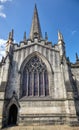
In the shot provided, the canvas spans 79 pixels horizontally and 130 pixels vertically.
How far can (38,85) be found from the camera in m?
14.6

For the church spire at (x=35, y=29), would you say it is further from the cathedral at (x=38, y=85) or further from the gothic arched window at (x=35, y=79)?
the gothic arched window at (x=35, y=79)

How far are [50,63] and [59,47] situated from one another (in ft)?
9.27

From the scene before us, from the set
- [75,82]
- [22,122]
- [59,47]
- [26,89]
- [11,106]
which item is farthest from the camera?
[59,47]

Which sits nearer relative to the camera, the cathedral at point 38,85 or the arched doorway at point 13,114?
the cathedral at point 38,85

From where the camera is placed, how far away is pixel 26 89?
14344 millimetres

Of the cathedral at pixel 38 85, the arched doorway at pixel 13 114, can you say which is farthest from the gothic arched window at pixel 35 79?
the arched doorway at pixel 13 114

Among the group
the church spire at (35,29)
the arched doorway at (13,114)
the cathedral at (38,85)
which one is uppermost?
the church spire at (35,29)

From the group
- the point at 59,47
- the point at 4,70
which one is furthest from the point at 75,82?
the point at 4,70

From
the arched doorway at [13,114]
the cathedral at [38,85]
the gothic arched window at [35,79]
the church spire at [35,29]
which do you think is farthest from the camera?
the church spire at [35,29]

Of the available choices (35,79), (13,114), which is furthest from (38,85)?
(13,114)

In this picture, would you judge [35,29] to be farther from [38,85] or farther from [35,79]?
[38,85]

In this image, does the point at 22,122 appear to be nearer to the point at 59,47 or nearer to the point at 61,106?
the point at 61,106

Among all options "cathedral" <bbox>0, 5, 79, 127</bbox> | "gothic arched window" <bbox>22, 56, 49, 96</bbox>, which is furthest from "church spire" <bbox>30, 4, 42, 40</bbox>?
"gothic arched window" <bbox>22, 56, 49, 96</bbox>

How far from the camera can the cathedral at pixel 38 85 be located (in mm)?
12391
